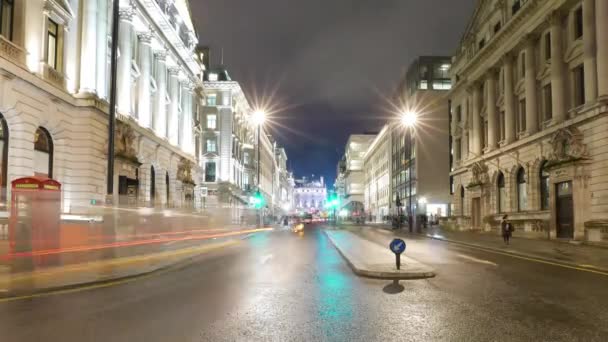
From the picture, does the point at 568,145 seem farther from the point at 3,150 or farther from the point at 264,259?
the point at 3,150

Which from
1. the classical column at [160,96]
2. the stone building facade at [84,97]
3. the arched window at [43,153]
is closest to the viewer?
the stone building facade at [84,97]

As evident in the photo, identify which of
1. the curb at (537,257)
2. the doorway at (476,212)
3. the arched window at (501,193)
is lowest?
the curb at (537,257)

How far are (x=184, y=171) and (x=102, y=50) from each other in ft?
63.6

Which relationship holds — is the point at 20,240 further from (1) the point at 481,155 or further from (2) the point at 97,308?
(1) the point at 481,155

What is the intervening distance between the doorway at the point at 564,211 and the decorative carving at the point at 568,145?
1.74 m

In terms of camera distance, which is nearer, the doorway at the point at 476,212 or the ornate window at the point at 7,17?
the ornate window at the point at 7,17

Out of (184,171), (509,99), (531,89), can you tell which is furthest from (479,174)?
(184,171)

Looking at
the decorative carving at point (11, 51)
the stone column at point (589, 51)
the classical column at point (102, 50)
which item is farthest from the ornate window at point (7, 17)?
the stone column at point (589, 51)

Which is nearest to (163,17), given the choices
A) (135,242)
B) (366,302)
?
(135,242)

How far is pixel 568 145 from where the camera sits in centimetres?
2794

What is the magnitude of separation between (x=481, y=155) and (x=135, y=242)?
1312 inches

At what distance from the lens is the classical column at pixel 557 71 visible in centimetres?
3017

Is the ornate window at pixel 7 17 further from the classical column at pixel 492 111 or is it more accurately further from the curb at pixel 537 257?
the classical column at pixel 492 111

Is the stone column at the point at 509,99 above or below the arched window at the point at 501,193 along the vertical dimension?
above
